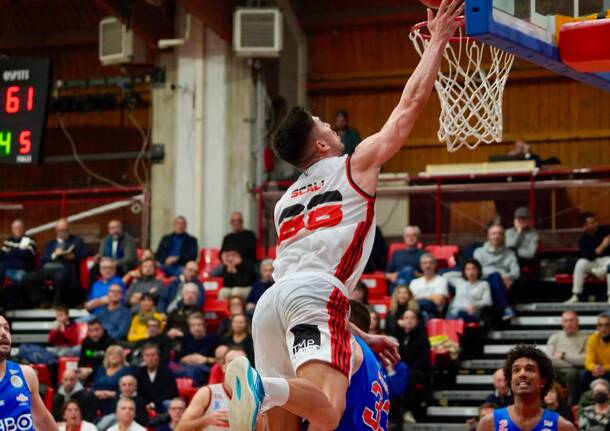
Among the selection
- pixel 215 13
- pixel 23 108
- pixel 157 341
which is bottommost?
pixel 157 341

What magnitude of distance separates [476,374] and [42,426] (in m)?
7.39

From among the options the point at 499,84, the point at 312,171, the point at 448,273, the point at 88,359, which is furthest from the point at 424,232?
the point at 312,171

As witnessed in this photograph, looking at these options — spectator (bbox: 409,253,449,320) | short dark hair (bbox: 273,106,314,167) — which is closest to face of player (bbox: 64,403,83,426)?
spectator (bbox: 409,253,449,320)

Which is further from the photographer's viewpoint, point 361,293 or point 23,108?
point 23,108

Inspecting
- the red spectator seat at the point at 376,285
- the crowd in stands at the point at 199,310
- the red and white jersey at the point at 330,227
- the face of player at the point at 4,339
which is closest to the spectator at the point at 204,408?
the crowd in stands at the point at 199,310

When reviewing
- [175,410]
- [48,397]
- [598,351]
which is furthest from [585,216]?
[48,397]

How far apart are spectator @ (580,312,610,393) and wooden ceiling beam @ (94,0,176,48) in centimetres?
823

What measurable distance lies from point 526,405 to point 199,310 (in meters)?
7.85

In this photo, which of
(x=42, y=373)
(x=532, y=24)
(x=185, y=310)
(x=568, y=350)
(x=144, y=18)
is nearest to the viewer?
(x=532, y=24)

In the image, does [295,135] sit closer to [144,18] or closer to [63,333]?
[63,333]

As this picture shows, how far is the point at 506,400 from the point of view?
480 inches

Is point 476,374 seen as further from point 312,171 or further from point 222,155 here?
point 312,171

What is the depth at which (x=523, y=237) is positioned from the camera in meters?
15.7

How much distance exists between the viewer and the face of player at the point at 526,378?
308 inches
